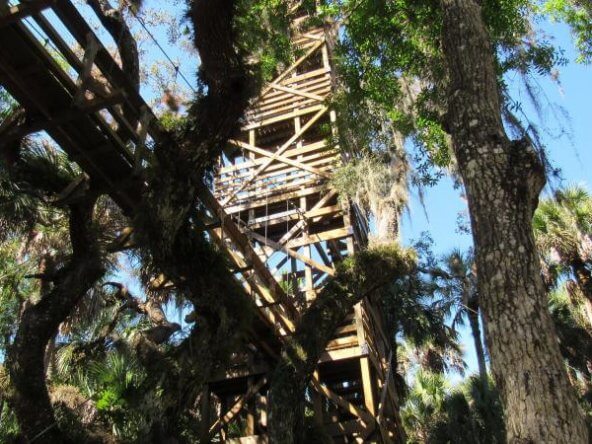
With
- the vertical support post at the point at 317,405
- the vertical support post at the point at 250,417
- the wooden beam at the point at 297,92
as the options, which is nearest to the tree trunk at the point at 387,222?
the vertical support post at the point at 317,405

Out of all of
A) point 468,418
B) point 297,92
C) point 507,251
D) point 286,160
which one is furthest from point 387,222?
point 468,418

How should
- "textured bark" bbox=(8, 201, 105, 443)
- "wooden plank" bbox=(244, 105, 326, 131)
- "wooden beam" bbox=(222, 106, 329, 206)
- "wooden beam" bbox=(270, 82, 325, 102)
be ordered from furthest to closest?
"wooden plank" bbox=(244, 105, 326, 131), "wooden beam" bbox=(270, 82, 325, 102), "wooden beam" bbox=(222, 106, 329, 206), "textured bark" bbox=(8, 201, 105, 443)

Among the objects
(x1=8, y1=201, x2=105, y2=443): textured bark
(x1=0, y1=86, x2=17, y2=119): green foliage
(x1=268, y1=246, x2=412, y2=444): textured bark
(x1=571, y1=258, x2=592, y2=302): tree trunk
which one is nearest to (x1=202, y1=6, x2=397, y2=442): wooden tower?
(x1=268, y1=246, x2=412, y2=444): textured bark

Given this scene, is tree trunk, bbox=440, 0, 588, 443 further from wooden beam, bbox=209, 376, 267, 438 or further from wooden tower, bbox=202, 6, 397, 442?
wooden beam, bbox=209, 376, 267, 438

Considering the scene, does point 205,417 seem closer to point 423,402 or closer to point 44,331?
point 44,331

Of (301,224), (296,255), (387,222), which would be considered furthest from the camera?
(301,224)

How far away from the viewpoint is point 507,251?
158 inches

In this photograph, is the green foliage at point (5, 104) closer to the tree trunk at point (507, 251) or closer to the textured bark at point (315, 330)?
the textured bark at point (315, 330)

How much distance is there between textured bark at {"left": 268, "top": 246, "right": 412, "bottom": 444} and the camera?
24.2ft

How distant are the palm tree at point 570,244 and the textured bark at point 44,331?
13260 mm

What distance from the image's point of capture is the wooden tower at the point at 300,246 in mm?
10188

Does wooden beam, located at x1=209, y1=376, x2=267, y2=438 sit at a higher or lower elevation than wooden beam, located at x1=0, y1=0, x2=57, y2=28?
lower

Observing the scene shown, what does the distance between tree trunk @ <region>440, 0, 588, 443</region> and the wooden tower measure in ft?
13.2

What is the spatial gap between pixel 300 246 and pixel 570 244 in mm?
9055
